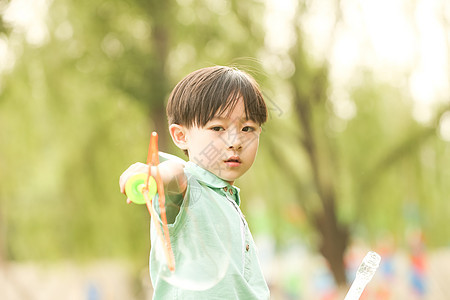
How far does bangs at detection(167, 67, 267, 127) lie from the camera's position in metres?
1.41

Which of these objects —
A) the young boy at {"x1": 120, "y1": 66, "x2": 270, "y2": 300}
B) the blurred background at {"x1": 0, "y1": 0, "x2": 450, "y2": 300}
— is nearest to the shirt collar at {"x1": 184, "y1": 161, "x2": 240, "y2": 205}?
the young boy at {"x1": 120, "y1": 66, "x2": 270, "y2": 300}

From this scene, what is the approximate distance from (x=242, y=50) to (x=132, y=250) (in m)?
2.58

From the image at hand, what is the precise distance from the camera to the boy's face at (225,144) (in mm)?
1403

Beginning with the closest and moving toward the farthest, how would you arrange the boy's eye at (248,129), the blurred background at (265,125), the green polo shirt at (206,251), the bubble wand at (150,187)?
the bubble wand at (150,187), the green polo shirt at (206,251), the boy's eye at (248,129), the blurred background at (265,125)

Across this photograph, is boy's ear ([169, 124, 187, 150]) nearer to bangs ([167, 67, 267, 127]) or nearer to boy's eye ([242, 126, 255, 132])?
bangs ([167, 67, 267, 127])

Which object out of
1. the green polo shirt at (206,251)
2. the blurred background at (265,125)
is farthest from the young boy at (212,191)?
the blurred background at (265,125)

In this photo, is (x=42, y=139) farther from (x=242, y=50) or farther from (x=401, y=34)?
(x=401, y=34)

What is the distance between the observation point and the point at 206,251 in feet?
4.41

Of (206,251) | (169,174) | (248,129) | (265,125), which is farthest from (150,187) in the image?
(265,125)

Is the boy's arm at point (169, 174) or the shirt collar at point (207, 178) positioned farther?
the shirt collar at point (207, 178)

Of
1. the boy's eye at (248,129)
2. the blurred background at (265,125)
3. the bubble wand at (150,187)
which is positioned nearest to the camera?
the bubble wand at (150,187)

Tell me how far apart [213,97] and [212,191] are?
206 mm

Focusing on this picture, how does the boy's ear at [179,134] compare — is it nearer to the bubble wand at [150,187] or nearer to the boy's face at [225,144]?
the boy's face at [225,144]

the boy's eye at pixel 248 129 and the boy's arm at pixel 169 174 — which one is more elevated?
the boy's eye at pixel 248 129
